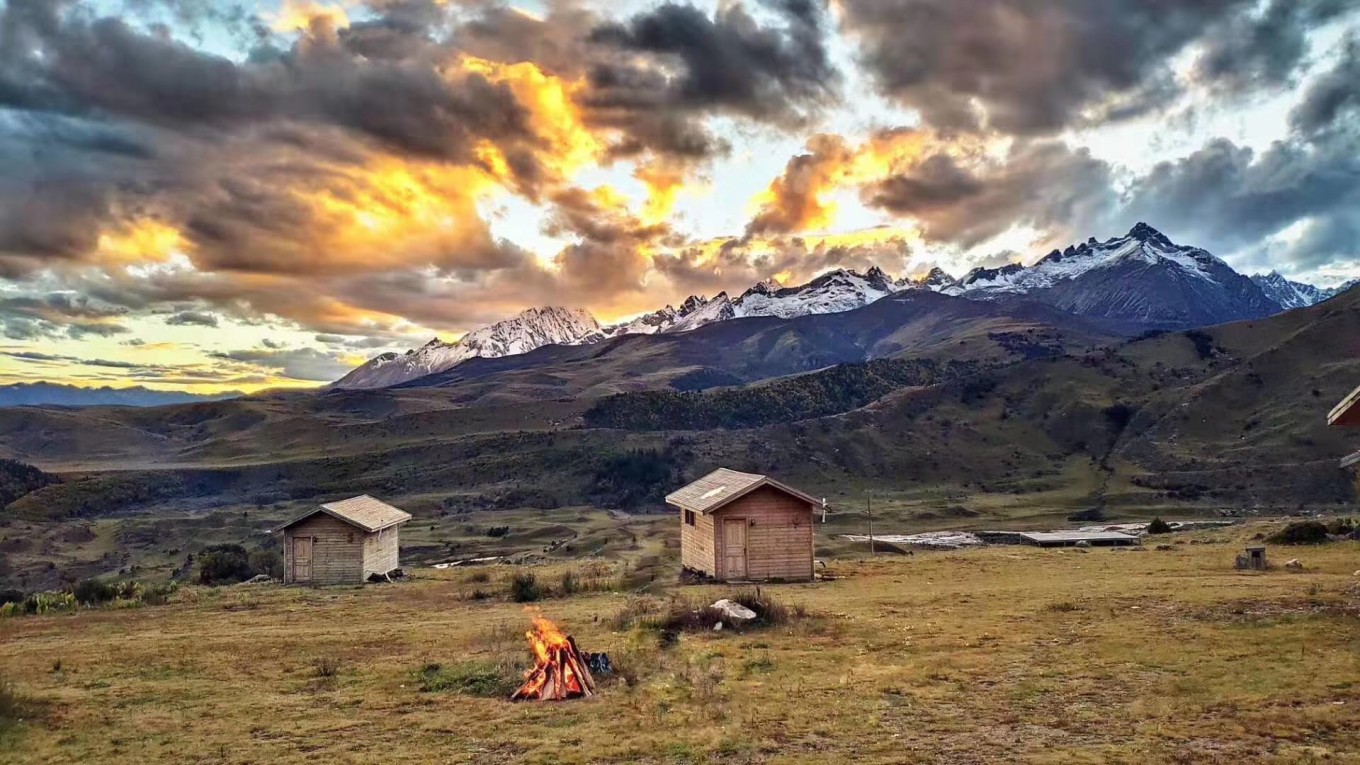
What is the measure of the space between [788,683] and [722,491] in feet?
71.0

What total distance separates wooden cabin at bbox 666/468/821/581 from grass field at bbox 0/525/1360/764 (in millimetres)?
6555

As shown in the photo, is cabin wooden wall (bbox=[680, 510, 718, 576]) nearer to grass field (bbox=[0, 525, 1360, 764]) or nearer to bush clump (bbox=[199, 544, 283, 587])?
grass field (bbox=[0, 525, 1360, 764])

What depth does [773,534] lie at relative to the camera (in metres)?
39.9

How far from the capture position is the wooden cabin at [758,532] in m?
39.5

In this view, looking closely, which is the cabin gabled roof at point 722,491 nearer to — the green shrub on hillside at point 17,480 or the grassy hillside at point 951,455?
the grassy hillside at point 951,455

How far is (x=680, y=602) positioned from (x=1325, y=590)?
19846mm

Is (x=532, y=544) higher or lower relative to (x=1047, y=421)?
lower

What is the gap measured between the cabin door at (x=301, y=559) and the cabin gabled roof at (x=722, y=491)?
2010 cm

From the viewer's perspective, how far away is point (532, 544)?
81438 millimetres

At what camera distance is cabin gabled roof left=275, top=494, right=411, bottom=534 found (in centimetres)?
4656

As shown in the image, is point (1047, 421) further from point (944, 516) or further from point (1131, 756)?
point (1131, 756)

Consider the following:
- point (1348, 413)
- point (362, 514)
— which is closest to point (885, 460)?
point (362, 514)

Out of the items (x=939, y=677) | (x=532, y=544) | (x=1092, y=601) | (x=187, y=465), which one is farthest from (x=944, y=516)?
(x=187, y=465)

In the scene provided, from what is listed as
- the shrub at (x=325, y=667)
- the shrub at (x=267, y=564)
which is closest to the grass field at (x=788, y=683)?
the shrub at (x=325, y=667)
